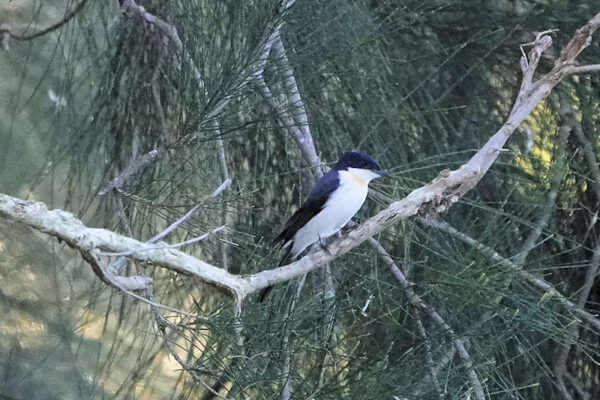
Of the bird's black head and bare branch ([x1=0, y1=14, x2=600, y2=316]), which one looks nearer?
bare branch ([x1=0, y1=14, x2=600, y2=316])

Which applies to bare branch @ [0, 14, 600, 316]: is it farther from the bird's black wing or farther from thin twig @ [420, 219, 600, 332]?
the bird's black wing

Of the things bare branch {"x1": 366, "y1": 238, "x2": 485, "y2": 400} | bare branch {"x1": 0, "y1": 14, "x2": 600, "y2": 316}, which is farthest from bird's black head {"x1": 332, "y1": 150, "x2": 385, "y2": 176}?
bare branch {"x1": 0, "y1": 14, "x2": 600, "y2": 316}

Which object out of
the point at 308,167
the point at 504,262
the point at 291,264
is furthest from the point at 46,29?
the point at 504,262

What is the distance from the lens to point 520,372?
1.59m

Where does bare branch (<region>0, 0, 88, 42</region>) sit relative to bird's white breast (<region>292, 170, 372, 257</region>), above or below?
above

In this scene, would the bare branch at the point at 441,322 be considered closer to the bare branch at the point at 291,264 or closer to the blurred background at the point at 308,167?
the blurred background at the point at 308,167

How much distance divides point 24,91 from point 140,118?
22cm

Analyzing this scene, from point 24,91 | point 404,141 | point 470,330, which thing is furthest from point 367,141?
point 24,91

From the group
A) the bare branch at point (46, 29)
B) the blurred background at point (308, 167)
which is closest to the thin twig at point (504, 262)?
the blurred background at point (308, 167)

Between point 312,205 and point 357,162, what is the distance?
0.10 m

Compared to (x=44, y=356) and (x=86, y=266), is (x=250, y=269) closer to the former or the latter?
(x=86, y=266)

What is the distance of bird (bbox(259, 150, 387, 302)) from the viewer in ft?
4.49

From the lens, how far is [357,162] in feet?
4.56

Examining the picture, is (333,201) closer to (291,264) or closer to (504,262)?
(504,262)
